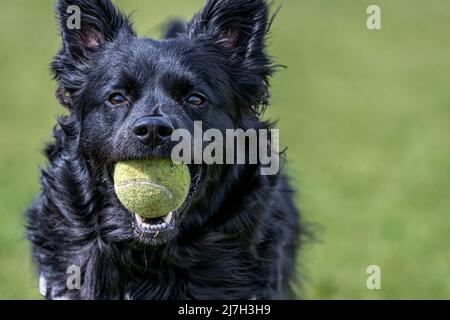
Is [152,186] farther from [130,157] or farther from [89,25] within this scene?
[89,25]

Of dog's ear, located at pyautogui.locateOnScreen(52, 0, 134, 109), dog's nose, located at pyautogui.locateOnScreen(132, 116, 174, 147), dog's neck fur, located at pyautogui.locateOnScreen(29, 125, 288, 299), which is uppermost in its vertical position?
dog's ear, located at pyautogui.locateOnScreen(52, 0, 134, 109)

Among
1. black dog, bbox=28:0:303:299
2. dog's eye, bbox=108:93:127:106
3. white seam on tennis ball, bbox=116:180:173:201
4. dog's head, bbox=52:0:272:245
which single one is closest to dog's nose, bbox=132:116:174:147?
dog's head, bbox=52:0:272:245

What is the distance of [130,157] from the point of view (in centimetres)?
492

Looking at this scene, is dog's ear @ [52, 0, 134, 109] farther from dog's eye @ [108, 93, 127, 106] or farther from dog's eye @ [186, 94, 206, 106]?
dog's eye @ [186, 94, 206, 106]

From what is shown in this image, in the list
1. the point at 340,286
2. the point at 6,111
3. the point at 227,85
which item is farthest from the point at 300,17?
the point at 227,85

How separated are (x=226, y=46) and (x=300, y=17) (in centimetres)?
1903

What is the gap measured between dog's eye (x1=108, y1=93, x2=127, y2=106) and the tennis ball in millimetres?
441

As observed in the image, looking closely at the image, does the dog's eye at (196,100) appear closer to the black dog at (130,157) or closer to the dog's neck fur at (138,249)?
the black dog at (130,157)

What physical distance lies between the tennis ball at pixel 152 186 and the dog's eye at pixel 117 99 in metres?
0.44

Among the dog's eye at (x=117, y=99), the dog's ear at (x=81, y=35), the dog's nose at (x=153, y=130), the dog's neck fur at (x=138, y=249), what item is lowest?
the dog's neck fur at (x=138, y=249)

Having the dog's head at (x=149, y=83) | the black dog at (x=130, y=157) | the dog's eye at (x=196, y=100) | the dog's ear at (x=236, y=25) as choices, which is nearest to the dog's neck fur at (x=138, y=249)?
the black dog at (x=130, y=157)

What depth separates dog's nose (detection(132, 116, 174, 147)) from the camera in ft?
15.8

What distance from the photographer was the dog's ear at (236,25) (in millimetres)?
5637

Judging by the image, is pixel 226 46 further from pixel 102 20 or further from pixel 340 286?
pixel 340 286
